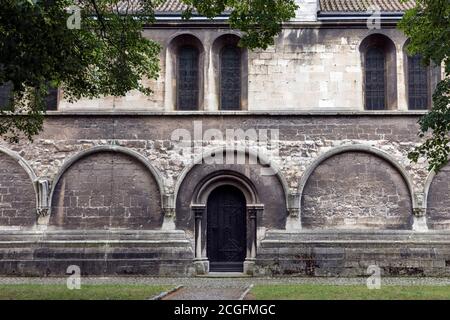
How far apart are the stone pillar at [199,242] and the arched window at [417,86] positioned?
754 cm

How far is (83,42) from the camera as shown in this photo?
12.5m

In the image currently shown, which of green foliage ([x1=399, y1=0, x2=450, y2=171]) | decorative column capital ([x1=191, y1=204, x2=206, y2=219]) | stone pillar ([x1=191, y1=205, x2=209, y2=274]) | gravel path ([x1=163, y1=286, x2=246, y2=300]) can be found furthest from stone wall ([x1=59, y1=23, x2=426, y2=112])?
gravel path ([x1=163, y1=286, x2=246, y2=300])

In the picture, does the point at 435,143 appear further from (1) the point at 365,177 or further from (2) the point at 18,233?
(2) the point at 18,233

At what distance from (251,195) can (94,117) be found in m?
5.52

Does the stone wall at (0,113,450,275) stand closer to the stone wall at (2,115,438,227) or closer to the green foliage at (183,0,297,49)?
the stone wall at (2,115,438,227)

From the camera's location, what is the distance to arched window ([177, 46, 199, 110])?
20.3 m

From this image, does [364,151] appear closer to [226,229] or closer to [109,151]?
[226,229]

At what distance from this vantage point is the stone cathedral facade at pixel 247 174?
18.9 metres

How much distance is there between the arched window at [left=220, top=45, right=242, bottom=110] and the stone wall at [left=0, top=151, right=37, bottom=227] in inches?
Result: 261

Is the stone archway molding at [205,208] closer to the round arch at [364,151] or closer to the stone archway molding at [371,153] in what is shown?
the stone archway molding at [371,153]

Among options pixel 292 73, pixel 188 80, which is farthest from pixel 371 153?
pixel 188 80

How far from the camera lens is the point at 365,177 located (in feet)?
63.8

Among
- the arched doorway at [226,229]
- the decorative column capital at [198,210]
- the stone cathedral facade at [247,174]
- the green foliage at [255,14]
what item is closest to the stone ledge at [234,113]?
the stone cathedral facade at [247,174]
